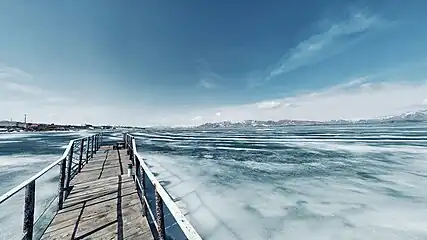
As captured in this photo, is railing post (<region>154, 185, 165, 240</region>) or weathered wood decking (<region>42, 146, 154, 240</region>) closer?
railing post (<region>154, 185, 165, 240</region>)

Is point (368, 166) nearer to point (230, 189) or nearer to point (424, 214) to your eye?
point (424, 214)

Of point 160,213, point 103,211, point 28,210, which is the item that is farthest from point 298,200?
point 28,210

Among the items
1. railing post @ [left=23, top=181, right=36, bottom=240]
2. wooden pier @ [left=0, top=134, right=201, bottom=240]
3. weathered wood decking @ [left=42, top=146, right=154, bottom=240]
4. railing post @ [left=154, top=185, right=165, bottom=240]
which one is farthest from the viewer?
weathered wood decking @ [left=42, top=146, right=154, bottom=240]

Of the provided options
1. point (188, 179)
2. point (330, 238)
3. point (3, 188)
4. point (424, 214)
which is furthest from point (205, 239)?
point (3, 188)

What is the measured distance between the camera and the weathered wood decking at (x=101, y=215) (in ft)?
9.36

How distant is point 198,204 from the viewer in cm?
586

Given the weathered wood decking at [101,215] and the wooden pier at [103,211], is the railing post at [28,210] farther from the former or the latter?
the weathered wood decking at [101,215]

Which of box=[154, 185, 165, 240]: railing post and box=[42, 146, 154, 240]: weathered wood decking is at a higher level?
box=[154, 185, 165, 240]: railing post

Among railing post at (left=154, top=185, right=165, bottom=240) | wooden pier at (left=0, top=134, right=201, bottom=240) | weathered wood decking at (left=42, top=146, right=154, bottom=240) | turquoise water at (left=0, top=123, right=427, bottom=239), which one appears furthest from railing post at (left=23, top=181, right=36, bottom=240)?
turquoise water at (left=0, top=123, right=427, bottom=239)

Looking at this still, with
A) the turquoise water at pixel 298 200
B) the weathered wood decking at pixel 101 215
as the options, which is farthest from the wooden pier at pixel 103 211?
the turquoise water at pixel 298 200

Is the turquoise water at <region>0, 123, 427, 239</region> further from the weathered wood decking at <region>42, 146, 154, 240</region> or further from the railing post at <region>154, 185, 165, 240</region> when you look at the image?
the railing post at <region>154, 185, 165, 240</region>

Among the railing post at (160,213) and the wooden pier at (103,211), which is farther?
the wooden pier at (103,211)

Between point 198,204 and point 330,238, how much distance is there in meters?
3.09

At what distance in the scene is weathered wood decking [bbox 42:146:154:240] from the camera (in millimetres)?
2854
